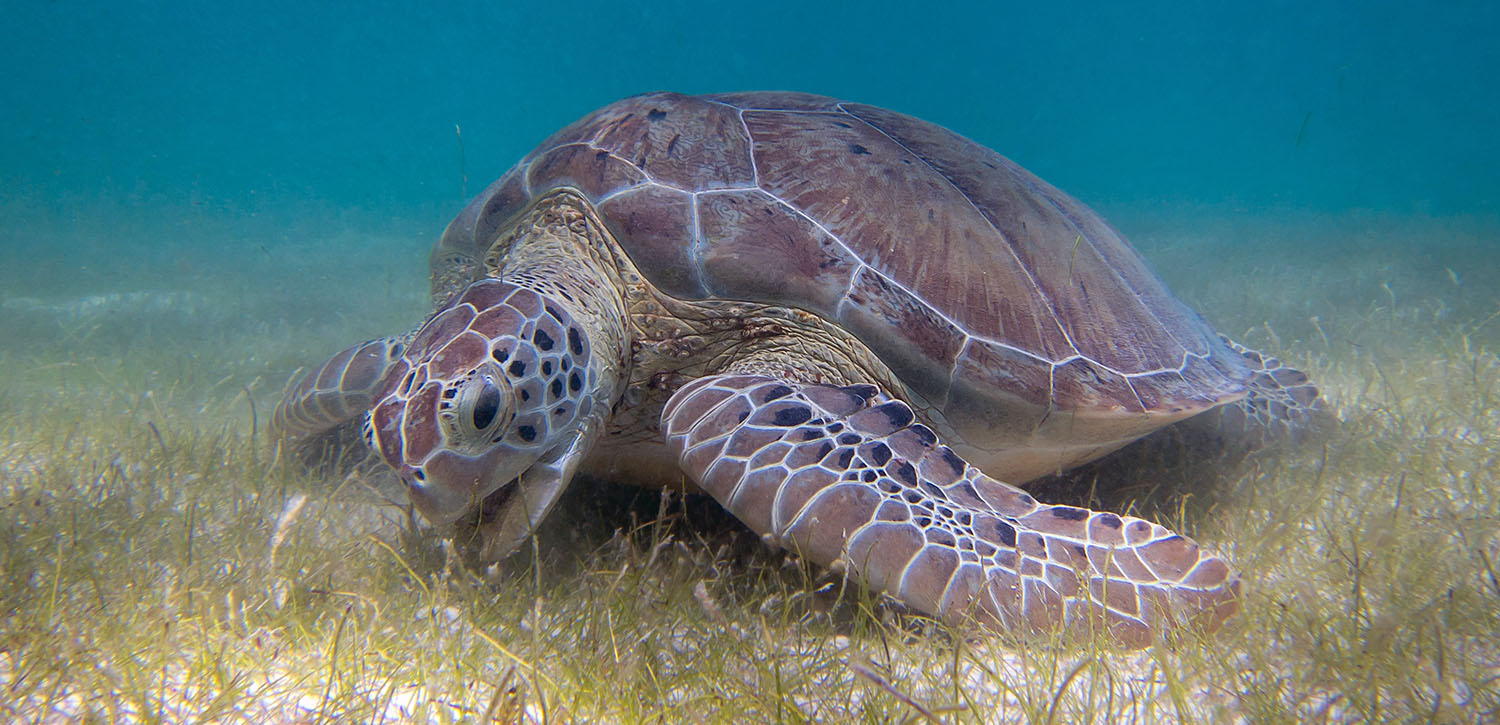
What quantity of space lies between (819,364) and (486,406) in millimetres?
1271

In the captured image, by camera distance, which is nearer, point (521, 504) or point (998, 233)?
point (521, 504)

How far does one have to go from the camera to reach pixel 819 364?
2.53m

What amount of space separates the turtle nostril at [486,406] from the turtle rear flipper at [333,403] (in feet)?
3.97

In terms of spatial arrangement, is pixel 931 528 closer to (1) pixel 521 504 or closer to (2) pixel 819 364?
(2) pixel 819 364

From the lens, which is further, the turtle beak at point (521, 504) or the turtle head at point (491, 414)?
the turtle beak at point (521, 504)

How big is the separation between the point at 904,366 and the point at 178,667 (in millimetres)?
2218

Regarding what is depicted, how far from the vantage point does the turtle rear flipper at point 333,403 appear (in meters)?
2.83

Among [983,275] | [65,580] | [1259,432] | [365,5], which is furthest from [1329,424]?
[365,5]

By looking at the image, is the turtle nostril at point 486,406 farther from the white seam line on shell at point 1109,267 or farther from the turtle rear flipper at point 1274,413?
the turtle rear flipper at point 1274,413

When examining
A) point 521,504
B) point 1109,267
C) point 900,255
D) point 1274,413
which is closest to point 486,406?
point 521,504

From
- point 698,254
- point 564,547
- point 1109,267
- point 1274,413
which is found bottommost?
point 564,547

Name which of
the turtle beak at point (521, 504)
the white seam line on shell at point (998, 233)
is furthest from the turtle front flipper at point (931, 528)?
the white seam line on shell at point (998, 233)

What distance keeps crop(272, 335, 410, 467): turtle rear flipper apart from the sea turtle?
0.6 inches

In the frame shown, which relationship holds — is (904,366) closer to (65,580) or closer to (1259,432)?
(1259,432)
